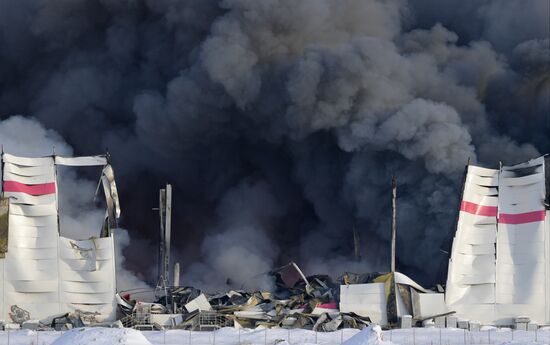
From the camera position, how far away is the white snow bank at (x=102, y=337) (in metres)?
55.8

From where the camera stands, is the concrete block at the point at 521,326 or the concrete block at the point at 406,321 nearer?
the concrete block at the point at 406,321

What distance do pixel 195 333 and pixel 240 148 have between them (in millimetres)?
32510

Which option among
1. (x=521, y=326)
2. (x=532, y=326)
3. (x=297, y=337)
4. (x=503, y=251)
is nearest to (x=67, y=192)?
(x=503, y=251)

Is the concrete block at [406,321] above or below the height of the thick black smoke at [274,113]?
below

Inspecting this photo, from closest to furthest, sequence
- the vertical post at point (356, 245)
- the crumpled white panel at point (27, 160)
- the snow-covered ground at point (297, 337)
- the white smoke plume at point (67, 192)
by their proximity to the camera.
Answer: the snow-covered ground at point (297, 337) → the crumpled white panel at point (27, 160) → the white smoke plume at point (67, 192) → the vertical post at point (356, 245)

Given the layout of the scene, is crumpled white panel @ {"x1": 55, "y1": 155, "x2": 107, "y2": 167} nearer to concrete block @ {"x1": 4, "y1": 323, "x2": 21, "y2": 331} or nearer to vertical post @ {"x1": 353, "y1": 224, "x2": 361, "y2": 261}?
concrete block @ {"x1": 4, "y1": 323, "x2": 21, "y2": 331}

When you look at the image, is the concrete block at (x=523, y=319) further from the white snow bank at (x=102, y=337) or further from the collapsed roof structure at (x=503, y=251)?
the white snow bank at (x=102, y=337)

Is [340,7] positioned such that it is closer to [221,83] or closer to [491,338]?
[221,83]

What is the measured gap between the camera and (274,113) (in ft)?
304

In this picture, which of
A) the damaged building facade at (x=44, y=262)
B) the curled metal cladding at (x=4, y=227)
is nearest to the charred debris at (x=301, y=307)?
the damaged building facade at (x=44, y=262)

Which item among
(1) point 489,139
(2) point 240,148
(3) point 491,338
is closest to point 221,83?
(2) point 240,148

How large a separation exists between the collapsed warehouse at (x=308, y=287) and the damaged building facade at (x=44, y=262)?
0.05 metres

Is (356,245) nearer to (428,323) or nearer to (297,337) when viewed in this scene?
(428,323)

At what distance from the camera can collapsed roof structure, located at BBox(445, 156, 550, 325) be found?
75750mm
